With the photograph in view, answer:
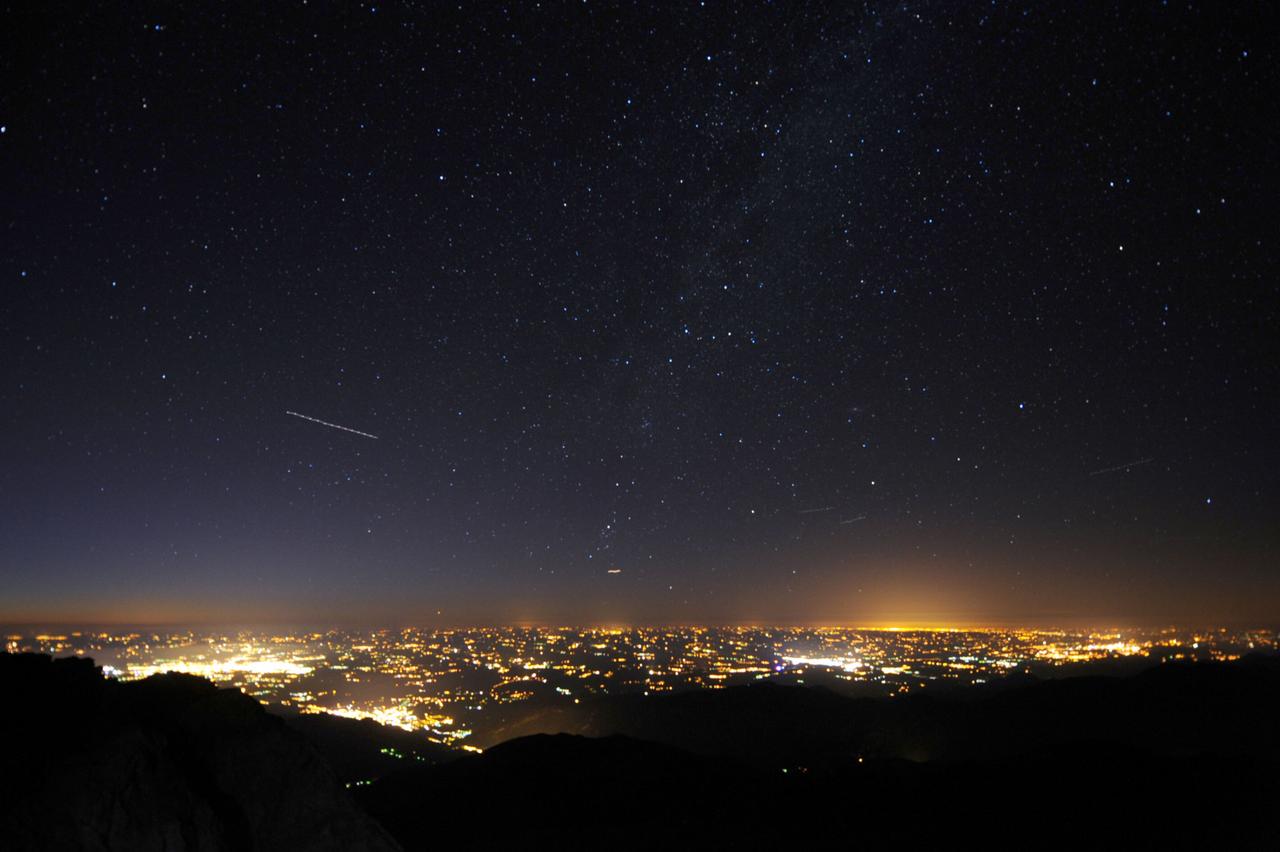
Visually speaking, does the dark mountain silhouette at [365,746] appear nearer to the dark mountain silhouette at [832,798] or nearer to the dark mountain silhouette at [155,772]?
the dark mountain silhouette at [832,798]

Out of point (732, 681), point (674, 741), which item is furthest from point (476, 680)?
point (674, 741)

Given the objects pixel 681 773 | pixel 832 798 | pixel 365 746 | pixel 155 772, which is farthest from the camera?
pixel 365 746

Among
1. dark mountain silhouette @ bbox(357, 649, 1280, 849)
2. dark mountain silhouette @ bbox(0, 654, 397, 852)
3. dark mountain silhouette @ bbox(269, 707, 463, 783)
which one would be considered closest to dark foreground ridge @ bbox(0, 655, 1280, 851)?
dark mountain silhouette @ bbox(0, 654, 397, 852)

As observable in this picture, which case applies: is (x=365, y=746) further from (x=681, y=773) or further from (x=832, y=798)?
(x=832, y=798)

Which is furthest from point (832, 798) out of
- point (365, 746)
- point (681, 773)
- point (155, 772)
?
A: point (365, 746)

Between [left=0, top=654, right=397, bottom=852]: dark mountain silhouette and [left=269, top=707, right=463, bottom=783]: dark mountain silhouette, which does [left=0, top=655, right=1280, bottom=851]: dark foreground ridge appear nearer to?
[left=0, top=654, right=397, bottom=852]: dark mountain silhouette

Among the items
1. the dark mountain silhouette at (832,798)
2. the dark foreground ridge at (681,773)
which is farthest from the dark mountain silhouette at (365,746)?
the dark mountain silhouette at (832,798)

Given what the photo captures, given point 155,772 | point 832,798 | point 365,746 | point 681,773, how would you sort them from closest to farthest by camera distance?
point 155,772, point 832,798, point 681,773, point 365,746
